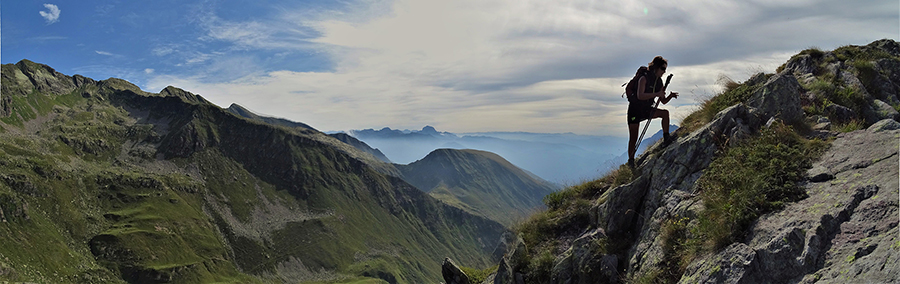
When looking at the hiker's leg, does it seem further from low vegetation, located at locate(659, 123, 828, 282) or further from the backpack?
low vegetation, located at locate(659, 123, 828, 282)

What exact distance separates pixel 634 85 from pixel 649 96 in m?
0.93

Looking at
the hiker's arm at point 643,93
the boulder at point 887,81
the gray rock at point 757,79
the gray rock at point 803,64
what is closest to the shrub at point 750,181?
the hiker's arm at point 643,93

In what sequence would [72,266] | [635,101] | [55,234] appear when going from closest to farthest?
[635,101] < [72,266] < [55,234]

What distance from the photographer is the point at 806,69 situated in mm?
17359

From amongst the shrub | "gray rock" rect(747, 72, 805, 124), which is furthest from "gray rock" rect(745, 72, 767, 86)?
the shrub

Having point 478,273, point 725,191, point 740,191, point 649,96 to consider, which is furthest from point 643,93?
point 478,273

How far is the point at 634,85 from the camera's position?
46.5 ft

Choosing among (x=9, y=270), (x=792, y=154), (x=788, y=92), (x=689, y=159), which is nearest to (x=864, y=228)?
Result: (x=792, y=154)

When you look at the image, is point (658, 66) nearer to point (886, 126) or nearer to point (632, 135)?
point (632, 135)

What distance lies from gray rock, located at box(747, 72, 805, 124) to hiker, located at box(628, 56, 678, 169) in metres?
2.39

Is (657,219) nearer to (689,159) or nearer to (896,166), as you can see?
(689,159)

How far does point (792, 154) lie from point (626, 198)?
443cm

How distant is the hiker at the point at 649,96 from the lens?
1362 cm

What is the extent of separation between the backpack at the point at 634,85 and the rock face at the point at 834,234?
5.76 meters
